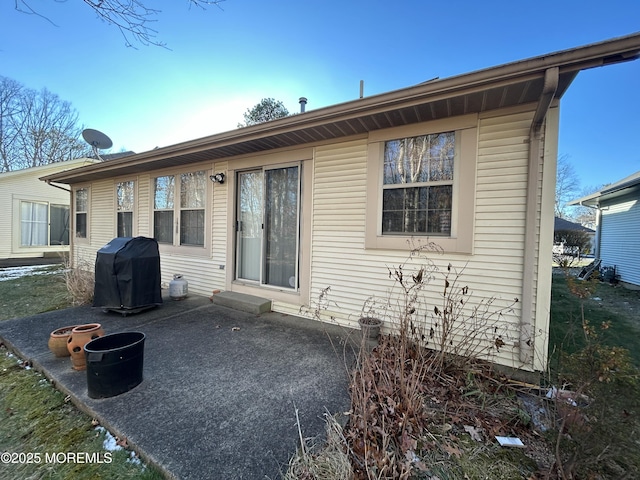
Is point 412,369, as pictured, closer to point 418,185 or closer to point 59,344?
point 418,185

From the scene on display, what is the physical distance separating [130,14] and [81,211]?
831 centimetres

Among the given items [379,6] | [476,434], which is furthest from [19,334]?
[379,6]

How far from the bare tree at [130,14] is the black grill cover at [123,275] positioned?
2886mm

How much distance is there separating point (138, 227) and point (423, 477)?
7.45 metres

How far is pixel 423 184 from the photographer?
11.2 feet

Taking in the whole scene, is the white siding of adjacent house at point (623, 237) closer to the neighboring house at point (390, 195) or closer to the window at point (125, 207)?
the neighboring house at point (390, 195)

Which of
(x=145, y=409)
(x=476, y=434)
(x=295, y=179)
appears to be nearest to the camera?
(x=476, y=434)

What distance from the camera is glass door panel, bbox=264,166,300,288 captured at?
4594mm

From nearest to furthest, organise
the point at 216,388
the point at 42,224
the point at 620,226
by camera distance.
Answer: the point at 216,388 < the point at 620,226 < the point at 42,224

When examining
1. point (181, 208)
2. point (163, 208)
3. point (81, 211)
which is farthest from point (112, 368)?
point (81, 211)

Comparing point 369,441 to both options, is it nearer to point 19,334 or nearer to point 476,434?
point 476,434

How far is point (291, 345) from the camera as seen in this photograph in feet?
11.1

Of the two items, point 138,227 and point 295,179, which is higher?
point 295,179

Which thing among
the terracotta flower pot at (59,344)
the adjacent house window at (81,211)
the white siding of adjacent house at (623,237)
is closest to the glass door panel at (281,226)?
the terracotta flower pot at (59,344)
